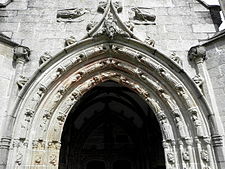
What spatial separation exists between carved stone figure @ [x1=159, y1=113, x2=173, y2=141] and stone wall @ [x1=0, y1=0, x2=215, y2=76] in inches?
45.1

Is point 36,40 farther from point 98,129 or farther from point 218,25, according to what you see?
point 98,129

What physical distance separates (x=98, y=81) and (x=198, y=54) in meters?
2.20

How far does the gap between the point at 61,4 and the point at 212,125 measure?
4391 millimetres

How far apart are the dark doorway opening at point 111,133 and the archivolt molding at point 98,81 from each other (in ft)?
12.0

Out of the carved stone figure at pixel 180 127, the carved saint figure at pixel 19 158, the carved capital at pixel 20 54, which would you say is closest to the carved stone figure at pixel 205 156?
the carved stone figure at pixel 180 127

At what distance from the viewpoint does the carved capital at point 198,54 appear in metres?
A: 4.41

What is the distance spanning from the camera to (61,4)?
17.7 feet

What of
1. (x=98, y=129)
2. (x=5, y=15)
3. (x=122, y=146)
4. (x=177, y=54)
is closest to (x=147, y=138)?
(x=122, y=146)

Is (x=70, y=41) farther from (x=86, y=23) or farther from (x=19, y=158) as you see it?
(x=19, y=158)

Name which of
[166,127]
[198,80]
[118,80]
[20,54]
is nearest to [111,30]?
[118,80]

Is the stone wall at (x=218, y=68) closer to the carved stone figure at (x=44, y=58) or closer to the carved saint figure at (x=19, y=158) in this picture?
the carved stone figure at (x=44, y=58)

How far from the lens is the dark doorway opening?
8797 mm

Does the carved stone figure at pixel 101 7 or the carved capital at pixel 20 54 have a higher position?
the carved stone figure at pixel 101 7

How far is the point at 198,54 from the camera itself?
440cm
